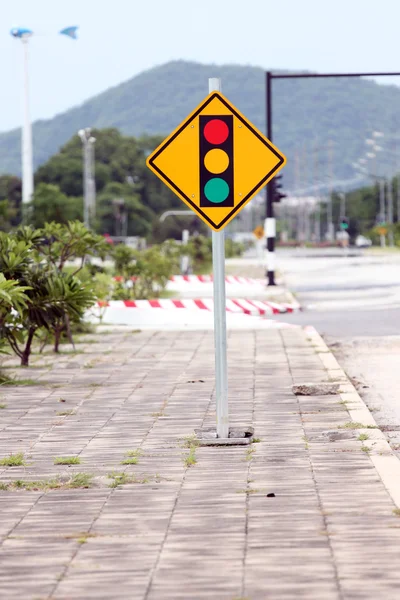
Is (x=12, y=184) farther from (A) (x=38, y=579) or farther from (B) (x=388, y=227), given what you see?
(A) (x=38, y=579)

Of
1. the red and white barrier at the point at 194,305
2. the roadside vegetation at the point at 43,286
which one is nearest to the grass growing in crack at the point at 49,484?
the roadside vegetation at the point at 43,286

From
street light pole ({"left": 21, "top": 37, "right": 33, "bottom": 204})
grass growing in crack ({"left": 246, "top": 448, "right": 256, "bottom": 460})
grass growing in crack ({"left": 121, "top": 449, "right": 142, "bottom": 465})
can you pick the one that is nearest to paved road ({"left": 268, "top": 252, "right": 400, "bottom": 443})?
grass growing in crack ({"left": 246, "top": 448, "right": 256, "bottom": 460})

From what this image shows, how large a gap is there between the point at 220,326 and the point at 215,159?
116 centimetres

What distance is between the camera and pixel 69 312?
13.9 m

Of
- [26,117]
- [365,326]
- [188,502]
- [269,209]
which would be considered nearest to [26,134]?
[26,117]

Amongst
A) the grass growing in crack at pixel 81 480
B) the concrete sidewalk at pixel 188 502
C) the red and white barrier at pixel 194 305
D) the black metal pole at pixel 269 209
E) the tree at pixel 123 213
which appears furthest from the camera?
the tree at pixel 123 213

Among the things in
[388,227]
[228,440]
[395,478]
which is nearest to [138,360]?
[228,440]

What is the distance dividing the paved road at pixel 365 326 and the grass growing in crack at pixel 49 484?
8.84 feet

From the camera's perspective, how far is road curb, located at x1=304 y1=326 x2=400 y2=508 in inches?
282

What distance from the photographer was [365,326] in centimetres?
2178

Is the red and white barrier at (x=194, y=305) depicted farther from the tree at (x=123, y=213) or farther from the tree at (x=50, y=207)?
the tree at (x=123, y=213)

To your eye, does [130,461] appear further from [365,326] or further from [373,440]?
[365,326]

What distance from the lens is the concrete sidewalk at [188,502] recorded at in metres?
5.25

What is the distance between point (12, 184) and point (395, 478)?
4940 inches
